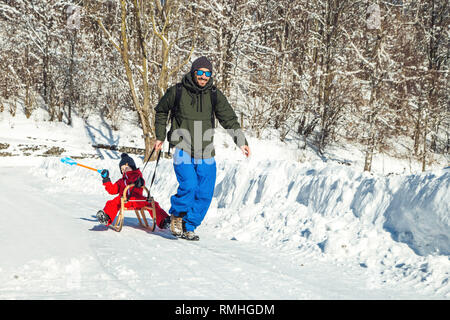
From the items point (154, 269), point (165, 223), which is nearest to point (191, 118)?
point (165, 223)

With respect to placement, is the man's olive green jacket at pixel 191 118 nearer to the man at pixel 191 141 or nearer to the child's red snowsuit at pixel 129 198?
the man at pixel 191 141

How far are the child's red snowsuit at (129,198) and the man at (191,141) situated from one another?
20.1 inches

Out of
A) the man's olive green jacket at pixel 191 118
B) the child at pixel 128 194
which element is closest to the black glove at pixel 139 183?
the child at pixel 128 194

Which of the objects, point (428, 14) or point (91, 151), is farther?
point (428, 14)

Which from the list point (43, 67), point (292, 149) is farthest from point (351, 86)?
point (43, 67)

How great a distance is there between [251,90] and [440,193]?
22.4 m

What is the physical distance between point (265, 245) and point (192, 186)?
3.91 ft

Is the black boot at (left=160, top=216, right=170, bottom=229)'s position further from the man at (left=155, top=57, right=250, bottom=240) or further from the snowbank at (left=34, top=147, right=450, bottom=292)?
the snowbank at (left=34, top=147, right=450, bottom=292)

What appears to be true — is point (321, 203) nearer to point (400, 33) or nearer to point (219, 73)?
point (400, 33)

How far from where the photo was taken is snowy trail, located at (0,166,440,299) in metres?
3.00

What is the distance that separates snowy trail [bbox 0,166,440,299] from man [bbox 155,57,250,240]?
40 cm

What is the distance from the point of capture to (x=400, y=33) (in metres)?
19.2

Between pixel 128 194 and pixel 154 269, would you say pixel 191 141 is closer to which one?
pixel 128 194

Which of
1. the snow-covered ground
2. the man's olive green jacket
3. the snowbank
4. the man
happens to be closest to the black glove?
the snow-covered ground
